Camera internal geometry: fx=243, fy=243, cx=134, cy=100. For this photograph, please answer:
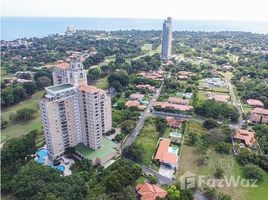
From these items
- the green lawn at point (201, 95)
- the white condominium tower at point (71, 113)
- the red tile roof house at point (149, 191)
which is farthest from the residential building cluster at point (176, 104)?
the red tile roof house at point (149, 191)

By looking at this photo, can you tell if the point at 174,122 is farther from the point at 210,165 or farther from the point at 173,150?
the point at 210,165

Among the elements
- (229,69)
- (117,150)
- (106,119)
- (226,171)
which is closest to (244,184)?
(226,171)

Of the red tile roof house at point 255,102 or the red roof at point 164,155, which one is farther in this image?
the red tile roof house at point 255,102

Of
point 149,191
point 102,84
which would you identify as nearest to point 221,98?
point 102,84

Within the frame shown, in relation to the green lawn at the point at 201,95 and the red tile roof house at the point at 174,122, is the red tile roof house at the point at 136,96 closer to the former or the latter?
the red tile roof house at the point at 174,122

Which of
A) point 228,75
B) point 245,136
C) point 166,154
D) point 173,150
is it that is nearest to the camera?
point 166,154

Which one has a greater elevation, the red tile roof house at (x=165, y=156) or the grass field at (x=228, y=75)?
the grass field at (x=228, y=75)

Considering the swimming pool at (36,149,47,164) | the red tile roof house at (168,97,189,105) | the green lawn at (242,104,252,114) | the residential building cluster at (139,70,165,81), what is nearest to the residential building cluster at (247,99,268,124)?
the green lawn at (242,104,252,114)
